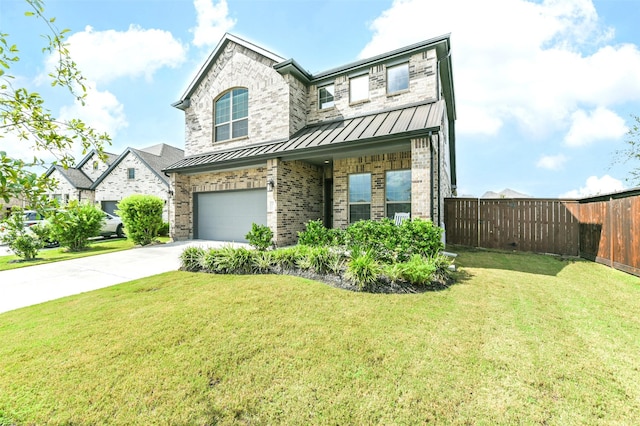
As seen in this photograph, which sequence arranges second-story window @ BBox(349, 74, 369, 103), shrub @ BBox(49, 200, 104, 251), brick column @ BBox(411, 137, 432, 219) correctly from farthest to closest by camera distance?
1. shrub @ BBox(49, 200, 104, 251)
2. second-story window @ BBox(349, 74, 369, 103)
3. brick column @ BBox(411, 137, 432, 219)

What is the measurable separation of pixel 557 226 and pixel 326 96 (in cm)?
968

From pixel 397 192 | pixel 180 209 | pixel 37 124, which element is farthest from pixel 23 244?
pixel 397 192

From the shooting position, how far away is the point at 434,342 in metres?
2.97

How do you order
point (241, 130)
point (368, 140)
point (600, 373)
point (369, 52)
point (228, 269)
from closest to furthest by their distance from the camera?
1. point (600, 373)
2. point (228, 269)
3. point (368, 140)
4. point (369, 52)
5. point (241, 130)

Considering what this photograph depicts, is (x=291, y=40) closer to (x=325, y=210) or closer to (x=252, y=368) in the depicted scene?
(x=325, y=210)

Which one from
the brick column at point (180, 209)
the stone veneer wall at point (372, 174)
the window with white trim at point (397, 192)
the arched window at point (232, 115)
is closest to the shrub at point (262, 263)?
the stone veneer wall at point (372, 174)

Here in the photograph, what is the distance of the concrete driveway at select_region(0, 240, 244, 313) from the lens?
502 cm

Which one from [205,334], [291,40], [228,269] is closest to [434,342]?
[205,334]

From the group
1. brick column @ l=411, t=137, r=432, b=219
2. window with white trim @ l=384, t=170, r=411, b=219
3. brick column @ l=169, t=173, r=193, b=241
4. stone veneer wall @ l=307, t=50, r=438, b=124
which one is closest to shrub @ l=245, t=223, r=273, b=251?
brick column @ l=411, t=137, r=432, b=219

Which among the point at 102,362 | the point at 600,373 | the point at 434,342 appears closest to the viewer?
the point at 600,373

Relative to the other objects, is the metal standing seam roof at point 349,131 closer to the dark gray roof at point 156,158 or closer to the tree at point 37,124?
the tree at point 37,124

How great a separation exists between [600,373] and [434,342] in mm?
1457

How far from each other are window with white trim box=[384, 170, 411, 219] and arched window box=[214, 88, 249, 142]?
6.75m

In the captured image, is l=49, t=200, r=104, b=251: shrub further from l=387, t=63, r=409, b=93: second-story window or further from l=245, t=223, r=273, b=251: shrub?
l=387, t=63, r=409, b=93: second-story window
